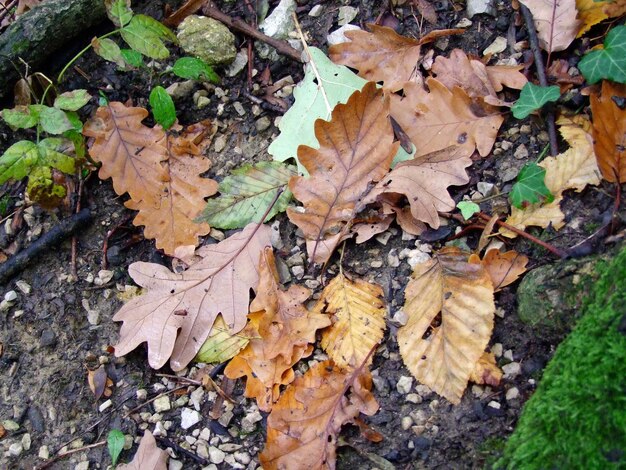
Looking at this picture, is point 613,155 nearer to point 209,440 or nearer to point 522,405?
point 522,405

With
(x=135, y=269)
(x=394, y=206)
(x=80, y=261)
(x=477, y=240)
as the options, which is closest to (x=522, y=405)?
(x=477, y=240)

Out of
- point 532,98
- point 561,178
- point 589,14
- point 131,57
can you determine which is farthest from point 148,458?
point 589,14

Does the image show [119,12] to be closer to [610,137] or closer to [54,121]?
[54,121]

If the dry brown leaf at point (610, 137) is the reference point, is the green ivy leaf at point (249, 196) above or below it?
below

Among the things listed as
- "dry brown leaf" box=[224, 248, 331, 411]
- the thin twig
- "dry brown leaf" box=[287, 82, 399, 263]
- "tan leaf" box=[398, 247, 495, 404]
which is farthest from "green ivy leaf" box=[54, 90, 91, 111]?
the thin twig

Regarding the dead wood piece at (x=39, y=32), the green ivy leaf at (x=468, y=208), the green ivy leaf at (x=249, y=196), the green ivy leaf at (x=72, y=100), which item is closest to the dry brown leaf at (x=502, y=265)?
the green ivy leaf at (x=468, y=208)

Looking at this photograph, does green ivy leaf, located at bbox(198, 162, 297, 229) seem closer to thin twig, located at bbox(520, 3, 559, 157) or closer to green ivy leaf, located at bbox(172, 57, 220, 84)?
green ivy leaf, located at bbox(172, 57, 220, 84)

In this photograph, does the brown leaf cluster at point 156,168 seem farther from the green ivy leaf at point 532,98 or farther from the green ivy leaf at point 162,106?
the green ivy leaf at point 532,98
